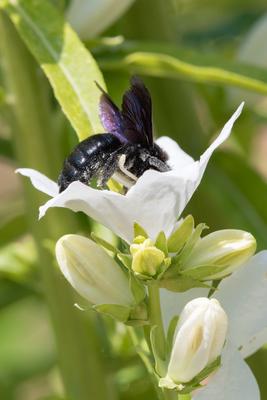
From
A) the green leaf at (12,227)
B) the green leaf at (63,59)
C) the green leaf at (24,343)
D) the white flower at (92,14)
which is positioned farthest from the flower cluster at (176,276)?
the green leaf at (24,343)

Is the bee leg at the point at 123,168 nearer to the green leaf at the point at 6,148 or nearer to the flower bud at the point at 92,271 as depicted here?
the flower bud at the point at 92,271

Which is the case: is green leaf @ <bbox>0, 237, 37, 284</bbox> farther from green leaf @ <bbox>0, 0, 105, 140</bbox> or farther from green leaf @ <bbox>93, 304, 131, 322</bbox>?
green leaf @ <bbox>93, 304, 131, 322</bbox>

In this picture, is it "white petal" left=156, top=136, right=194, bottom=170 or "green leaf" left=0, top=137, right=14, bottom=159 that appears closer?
"white petal" left=156, top=136, right=194, bottom=170

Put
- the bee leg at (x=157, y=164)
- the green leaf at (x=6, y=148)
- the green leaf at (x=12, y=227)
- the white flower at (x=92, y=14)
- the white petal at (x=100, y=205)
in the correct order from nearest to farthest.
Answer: the white petal at (x=100, y=205)
the bee leg at (x=157, y=164)
the white flower at (x=92, y=14)
the green leaf at (x=6, y=148)
the green leaf at (x=12, y=227)

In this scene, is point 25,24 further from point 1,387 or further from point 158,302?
point 1,387

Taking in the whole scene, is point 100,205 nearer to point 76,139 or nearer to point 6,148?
point 76,139

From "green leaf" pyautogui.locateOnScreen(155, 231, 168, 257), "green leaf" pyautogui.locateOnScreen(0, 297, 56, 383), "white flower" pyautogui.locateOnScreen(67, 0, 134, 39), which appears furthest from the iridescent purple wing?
"green leaf" pyautogui.locateOnScreen(0, 297, 56, 383)

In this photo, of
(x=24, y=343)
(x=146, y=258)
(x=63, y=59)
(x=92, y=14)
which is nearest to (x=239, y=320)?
(x=146, y=258)
